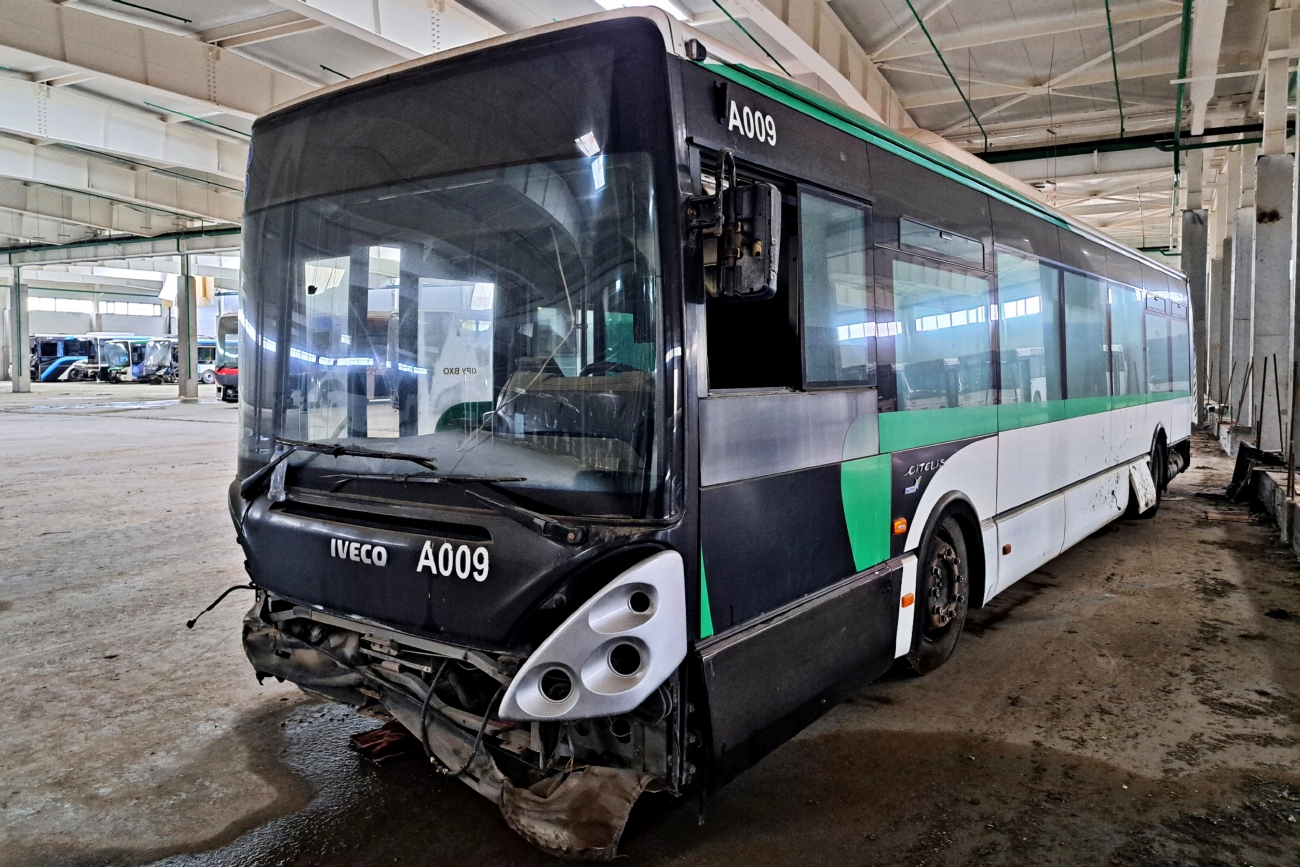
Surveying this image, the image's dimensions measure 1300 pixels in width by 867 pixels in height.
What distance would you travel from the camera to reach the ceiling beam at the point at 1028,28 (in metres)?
10.7

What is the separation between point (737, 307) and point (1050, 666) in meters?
3.38

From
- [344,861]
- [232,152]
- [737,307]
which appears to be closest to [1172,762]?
[737,307]

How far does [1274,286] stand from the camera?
44.9 ft

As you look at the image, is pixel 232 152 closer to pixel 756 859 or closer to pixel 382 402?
pixel 382 402

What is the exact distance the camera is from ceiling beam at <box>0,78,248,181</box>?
13.6 m

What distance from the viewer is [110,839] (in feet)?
11.8

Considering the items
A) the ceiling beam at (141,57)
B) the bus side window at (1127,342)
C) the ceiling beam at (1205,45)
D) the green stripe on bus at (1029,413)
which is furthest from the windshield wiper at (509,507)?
the ceiling beam at (141,57)

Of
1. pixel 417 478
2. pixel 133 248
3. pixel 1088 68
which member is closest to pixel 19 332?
pixel 133 248

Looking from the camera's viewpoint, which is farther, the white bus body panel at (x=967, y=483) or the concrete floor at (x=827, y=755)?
the white bus body panel at (x=967, y=483)

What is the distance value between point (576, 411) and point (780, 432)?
95 centimetres

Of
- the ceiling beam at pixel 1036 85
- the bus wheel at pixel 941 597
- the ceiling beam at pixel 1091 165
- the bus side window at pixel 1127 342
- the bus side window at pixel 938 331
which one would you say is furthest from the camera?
the ceiling beam at pixel 1091 165

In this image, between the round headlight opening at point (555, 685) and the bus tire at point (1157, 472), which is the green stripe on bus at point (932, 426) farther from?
the bus tire at point (1157, 472)

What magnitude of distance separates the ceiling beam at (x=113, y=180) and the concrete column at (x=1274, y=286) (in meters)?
17.4

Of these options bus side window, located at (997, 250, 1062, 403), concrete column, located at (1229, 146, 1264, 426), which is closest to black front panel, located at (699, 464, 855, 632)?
bus side window, located at (997, 250, 1062, 403)
